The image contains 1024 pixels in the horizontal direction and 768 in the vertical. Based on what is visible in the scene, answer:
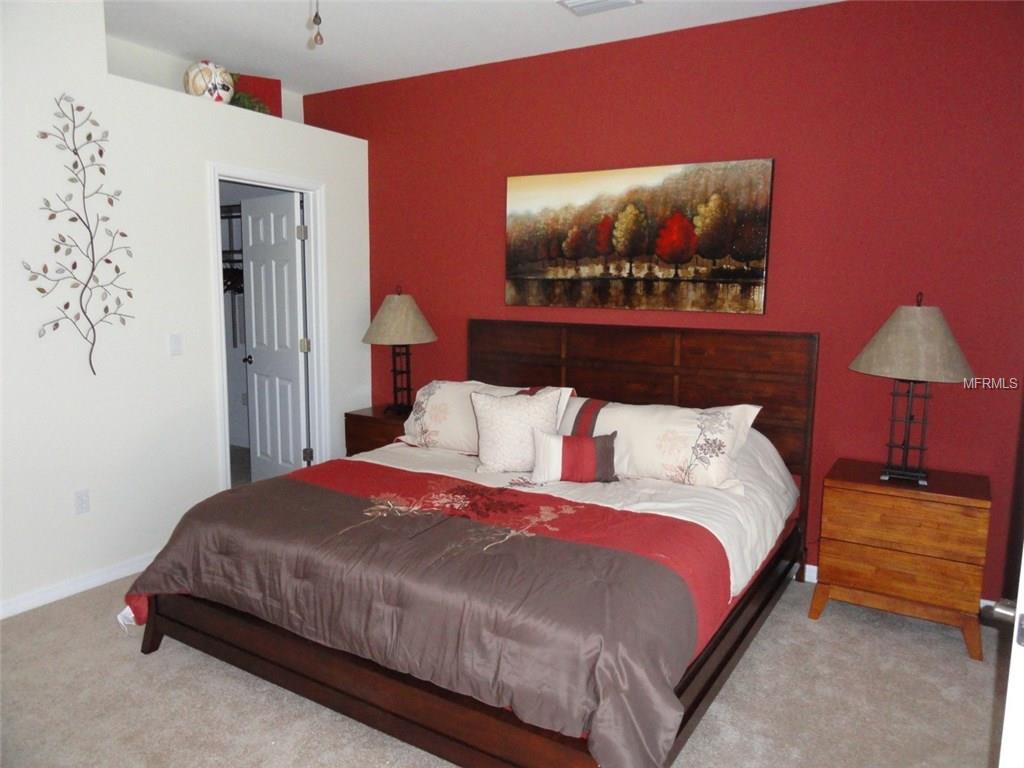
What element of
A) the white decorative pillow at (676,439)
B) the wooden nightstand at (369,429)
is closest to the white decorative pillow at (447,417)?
the white decorative pillow at (676,439)

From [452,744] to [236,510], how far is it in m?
1.22

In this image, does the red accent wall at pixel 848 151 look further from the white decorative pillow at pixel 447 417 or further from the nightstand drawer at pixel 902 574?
the white decorative pillow at pixel 447 417

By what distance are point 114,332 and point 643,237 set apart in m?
2.72

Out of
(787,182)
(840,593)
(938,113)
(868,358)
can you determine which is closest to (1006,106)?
(938,113)

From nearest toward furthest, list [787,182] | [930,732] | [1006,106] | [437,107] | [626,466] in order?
1. [930,732]
2. [1006,106]
3. [626,466]
4. [787,182]
5. [437,107]

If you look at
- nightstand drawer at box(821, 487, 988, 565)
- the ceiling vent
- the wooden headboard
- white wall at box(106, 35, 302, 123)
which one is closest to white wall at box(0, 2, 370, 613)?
white wall at box(106, 35, 302, 123)

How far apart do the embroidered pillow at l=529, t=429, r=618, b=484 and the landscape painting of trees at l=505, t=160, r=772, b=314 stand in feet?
3.47

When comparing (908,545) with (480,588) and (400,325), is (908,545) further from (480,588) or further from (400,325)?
(400,325)

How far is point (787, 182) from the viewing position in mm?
3457

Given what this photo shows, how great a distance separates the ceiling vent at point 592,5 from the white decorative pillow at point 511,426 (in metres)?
1.82

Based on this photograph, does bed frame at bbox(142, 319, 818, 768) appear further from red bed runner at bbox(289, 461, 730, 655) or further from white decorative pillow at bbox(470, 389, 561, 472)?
white decorative pillow at bbox(470, 389, 561, 472)

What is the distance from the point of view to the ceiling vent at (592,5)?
3.27 meters

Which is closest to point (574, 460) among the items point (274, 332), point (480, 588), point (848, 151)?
point (480, 588)

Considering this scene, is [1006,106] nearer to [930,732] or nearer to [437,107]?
[930,732]
